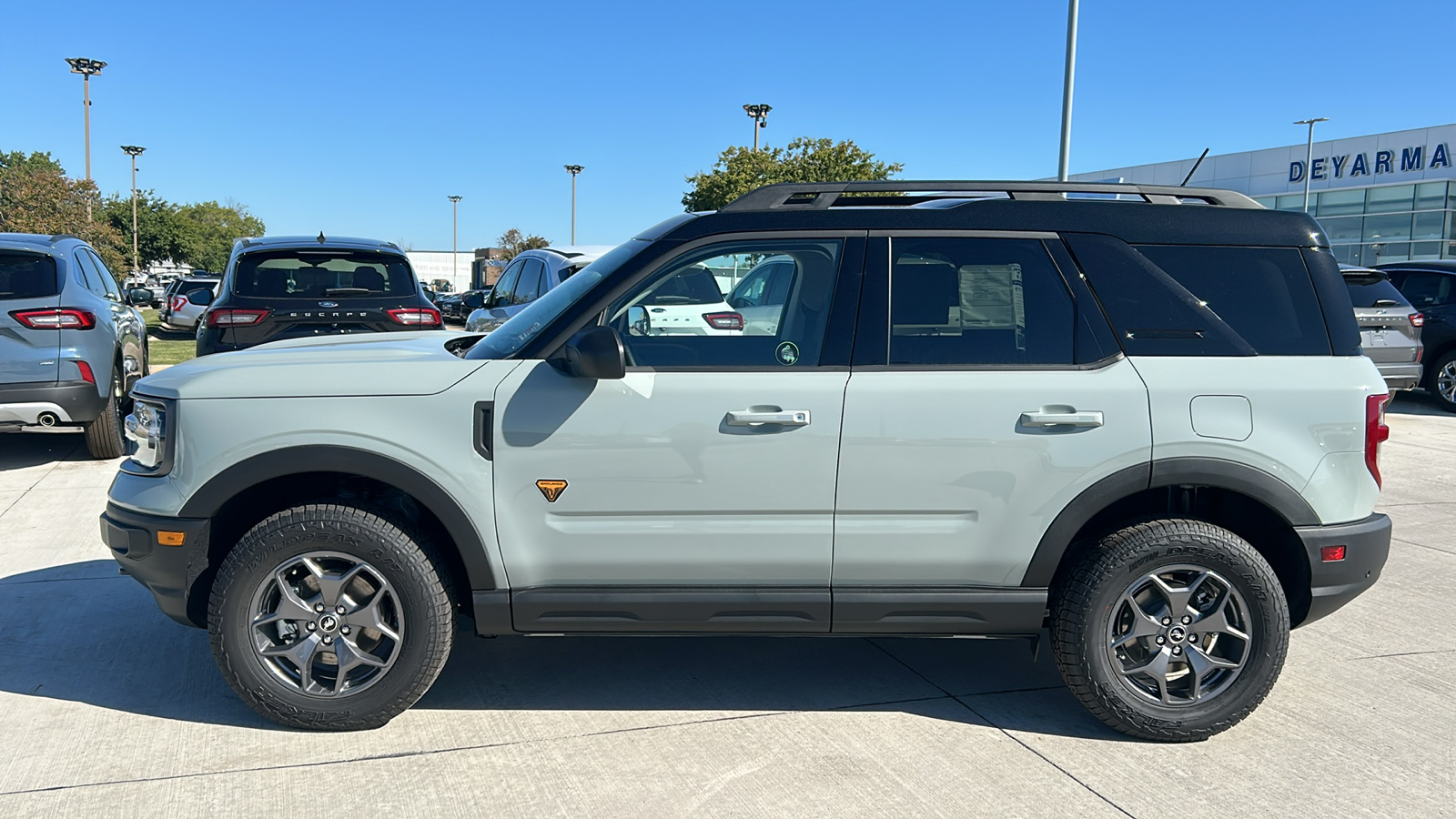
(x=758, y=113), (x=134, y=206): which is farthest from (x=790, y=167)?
(x=134, y=206)

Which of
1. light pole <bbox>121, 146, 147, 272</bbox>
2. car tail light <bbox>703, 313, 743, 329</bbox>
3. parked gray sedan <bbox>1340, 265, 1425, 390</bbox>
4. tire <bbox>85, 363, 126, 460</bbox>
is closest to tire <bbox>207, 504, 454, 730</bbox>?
car tail light <bbox>703, 313, 743, 329</bbox>

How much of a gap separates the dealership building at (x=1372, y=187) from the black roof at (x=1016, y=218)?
1208 inches

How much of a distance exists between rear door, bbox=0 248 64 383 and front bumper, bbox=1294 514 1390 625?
7687 mm

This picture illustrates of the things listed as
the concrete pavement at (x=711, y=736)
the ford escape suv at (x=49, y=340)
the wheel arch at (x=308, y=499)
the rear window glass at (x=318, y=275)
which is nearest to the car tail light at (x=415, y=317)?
the rear window glass at (x=318, y=275)

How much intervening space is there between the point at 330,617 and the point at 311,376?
0.81 meters

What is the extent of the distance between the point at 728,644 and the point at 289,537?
196 cm

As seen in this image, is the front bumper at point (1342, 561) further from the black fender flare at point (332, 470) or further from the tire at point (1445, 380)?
the tire at point (1445, 380)

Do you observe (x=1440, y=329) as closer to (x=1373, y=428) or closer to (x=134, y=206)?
(x=1373, y=428)

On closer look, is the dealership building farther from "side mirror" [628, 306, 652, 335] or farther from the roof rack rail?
"side mirror" [628, 306, 652, 335]

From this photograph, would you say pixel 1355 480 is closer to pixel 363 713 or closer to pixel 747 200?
pixel 747 200

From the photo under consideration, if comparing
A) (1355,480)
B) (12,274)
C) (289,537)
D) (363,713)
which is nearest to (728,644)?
(363,713)

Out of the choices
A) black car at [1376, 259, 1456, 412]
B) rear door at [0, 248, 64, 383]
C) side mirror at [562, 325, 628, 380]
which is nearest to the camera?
side mirror at [562, 325, 628, 380]

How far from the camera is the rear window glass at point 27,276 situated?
7742mm

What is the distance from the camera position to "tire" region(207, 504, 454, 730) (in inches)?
148
